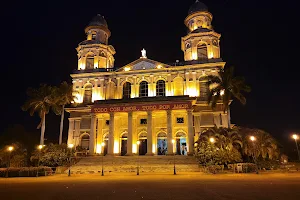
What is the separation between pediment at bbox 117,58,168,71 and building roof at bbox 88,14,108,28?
36.9 ft

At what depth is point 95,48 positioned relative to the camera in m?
43.2

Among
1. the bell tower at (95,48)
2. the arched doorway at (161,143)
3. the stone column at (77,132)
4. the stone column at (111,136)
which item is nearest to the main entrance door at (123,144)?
the stone column at (111,136)

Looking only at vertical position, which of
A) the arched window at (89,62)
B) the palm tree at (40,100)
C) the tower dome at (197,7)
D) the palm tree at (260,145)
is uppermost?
the tower dome at (197,7)

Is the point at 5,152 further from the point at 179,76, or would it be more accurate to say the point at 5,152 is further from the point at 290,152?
the point at 290,152

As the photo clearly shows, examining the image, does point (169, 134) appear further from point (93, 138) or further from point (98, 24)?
point (98, 24)

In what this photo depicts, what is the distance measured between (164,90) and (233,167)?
1831cm

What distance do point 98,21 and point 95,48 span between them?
19.6 ft

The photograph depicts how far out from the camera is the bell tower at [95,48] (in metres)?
43.1

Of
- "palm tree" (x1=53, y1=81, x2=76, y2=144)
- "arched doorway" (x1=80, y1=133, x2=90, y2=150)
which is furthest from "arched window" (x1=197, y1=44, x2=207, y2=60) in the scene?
"arched doorway" (x1=80, y1=133, x2=90, y2=150)

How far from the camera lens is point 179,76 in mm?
38812

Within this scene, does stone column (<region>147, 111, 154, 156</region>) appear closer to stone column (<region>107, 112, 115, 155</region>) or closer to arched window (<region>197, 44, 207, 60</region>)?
stone column (<region>107, 112, 115, 155</region>)

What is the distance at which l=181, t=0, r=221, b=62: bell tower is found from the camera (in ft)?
132

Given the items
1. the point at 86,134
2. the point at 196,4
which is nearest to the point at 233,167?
the point at 86,134

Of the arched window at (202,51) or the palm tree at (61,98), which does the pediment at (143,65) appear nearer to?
the arched window at (202,51)
